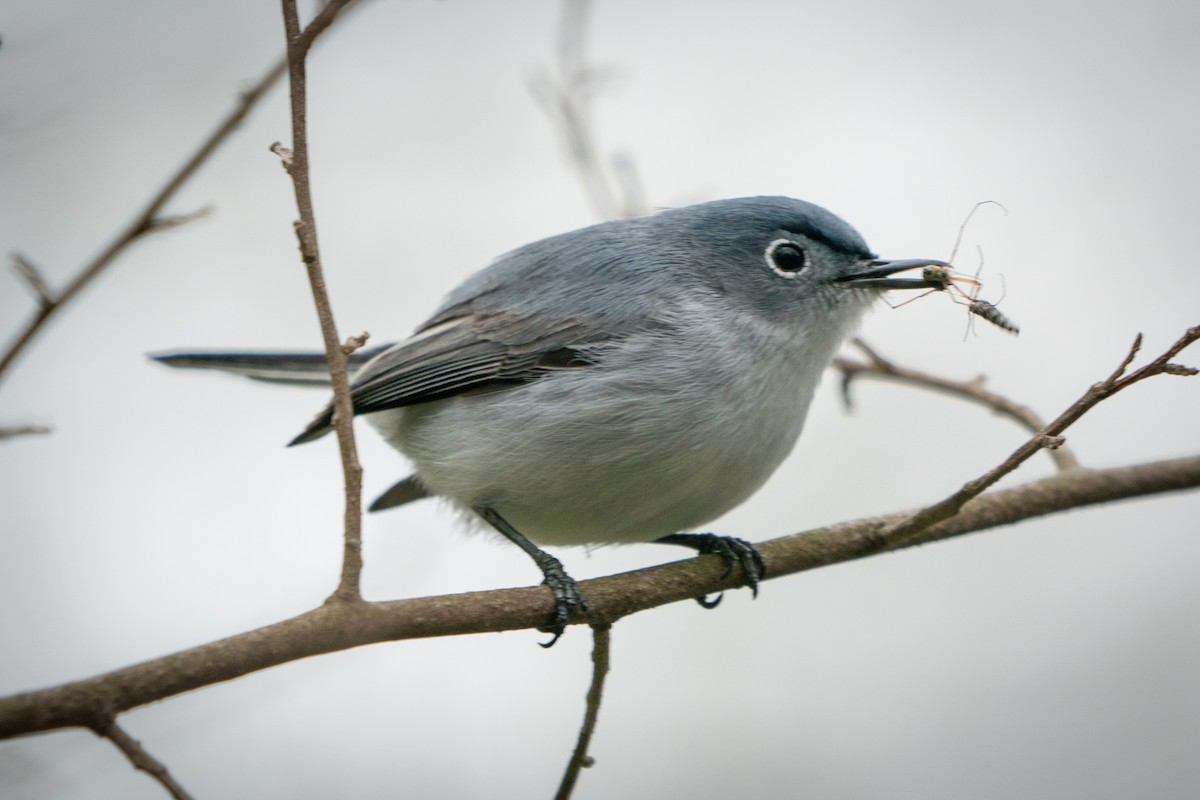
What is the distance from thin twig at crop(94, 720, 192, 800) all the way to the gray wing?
160cm

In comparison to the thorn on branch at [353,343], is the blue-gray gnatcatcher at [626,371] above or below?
above

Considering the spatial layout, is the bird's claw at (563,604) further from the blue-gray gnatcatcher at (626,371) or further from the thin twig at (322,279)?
the thin twig at (322,279)

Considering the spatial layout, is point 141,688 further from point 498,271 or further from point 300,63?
point 498,271

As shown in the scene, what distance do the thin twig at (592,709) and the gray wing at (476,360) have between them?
3.03 feet

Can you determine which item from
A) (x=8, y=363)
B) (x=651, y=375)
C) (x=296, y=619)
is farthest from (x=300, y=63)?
(x=651, y=375)

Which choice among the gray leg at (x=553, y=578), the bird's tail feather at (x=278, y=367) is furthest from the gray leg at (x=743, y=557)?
the bird's tail feather at (x=278, y=367)

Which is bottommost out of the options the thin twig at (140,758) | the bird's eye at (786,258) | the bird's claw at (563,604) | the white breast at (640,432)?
the thin twig at (140,758)

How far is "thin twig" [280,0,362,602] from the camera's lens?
1.84 meters

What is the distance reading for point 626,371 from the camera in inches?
116

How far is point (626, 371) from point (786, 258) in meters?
0.64

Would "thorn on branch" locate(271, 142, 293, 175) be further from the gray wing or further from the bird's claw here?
the gray wing

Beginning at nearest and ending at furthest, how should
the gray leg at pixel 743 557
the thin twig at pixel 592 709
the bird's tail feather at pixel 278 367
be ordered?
the thin twig at pixel 592 709 → the gray leg at pixel 743 557 → the bird's tail feather at pixel 278 367

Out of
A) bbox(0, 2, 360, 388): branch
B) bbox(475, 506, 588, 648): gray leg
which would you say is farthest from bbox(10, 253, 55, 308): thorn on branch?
bbox(475, 506, 588, 648): gray leg

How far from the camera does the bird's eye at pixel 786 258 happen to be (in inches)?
126
